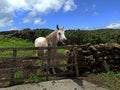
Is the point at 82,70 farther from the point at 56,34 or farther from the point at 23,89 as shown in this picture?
the point at 23,89

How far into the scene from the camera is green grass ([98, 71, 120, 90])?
14.1 metres

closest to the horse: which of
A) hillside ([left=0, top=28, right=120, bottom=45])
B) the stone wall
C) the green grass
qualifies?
the stone wall

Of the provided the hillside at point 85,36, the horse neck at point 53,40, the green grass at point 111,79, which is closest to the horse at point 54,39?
the horse neck at point 53,40

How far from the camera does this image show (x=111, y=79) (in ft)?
49.6

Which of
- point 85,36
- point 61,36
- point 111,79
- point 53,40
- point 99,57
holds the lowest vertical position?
point 111,79

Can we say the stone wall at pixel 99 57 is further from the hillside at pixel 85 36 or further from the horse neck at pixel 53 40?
the hillside at pixel 85 36

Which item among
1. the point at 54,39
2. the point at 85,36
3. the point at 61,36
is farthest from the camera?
the point at 85,36

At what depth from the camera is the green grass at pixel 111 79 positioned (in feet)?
46.2

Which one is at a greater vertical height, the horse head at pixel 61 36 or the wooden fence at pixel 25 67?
the horse head at pixel 61 36

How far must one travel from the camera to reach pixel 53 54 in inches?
578

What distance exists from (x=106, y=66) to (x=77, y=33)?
44.8 ft

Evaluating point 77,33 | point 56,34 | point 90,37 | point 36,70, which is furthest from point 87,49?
point 77,33

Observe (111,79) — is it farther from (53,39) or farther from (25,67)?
(25,67)

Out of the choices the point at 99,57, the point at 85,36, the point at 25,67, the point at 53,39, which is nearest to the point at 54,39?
the point at 53,39
